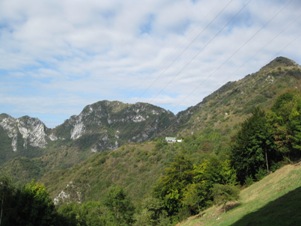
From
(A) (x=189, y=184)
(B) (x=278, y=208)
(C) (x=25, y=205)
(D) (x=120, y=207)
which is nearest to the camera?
(B) (x=278, y=208)

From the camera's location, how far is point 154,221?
64.5 m

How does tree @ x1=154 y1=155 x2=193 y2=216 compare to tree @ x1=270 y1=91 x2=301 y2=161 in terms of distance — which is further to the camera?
tree @ x1=154 y1=155 x2=193 y2=216

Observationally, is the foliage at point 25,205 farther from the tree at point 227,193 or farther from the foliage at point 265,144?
the foliage at point 265,144

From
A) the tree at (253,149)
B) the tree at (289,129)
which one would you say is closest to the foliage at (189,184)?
the tree at (253,149)

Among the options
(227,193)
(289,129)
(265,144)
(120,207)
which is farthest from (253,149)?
(120,207)

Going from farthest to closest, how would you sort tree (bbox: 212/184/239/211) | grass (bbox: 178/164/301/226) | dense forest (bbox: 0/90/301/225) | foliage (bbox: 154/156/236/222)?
foliage (bbox: 154/156/236/222)
dense forest (bbox: 0/90/301/225)
tree (bbox: 212/184/239/211)
grass (bbox: 178/164/301/226)

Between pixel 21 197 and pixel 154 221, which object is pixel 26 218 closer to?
pixel 21 197

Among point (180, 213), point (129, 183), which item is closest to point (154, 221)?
point (180, 213)

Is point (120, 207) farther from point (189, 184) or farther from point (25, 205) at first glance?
point (25, 205)

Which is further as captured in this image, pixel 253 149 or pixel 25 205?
pixel 253 149

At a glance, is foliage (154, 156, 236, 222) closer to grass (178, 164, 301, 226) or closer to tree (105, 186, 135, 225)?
tree (105, 186, 135, 225)

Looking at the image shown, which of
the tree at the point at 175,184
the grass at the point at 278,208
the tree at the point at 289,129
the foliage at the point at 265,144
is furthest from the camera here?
the tree at the point at 175,184

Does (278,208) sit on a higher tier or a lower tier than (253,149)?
lower

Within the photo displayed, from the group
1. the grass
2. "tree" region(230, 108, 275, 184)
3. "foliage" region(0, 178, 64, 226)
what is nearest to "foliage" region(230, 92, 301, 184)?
"tree" region(230, 108, 275, 184)
